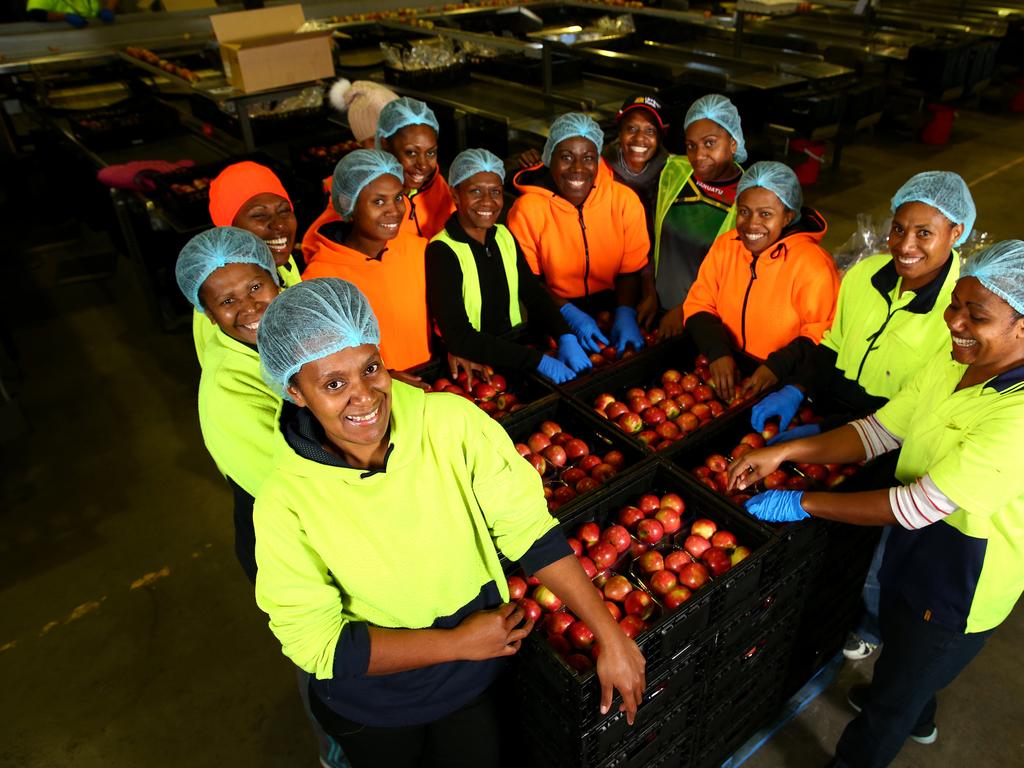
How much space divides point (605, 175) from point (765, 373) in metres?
1.30

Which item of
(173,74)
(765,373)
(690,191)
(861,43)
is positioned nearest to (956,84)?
(861,43)

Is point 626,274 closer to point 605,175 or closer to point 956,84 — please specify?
point 605,175

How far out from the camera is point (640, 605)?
2.11m

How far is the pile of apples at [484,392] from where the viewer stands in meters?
2.88

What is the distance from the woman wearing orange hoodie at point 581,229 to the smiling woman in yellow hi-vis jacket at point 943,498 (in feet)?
4.07

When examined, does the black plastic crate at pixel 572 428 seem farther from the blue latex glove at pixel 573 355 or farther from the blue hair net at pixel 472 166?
the blue hair net at pixel 472 166

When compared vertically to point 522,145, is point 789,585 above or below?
below

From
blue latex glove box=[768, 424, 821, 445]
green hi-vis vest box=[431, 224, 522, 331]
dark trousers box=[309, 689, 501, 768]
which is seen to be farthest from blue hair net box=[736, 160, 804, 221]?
dark trousers box=[309, 689, 501, 768]

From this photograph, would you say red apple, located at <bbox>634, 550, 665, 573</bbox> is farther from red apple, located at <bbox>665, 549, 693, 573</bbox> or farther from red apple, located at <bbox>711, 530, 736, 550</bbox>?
red apple, located at <bbox>711, 530, 736, 550</bbox>

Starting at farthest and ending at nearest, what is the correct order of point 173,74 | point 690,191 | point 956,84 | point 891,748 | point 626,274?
point 956,84, point 173,74, point 626,274, point 690,191, point 891,748

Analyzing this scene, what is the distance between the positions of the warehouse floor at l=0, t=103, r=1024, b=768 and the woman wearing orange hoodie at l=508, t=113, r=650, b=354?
1.92m

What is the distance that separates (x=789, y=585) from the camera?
2.19m

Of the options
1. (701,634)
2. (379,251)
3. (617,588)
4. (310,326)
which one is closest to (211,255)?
(379,251)

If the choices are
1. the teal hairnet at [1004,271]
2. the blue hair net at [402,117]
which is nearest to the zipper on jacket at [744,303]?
the teal hairnet at [1004,271]
